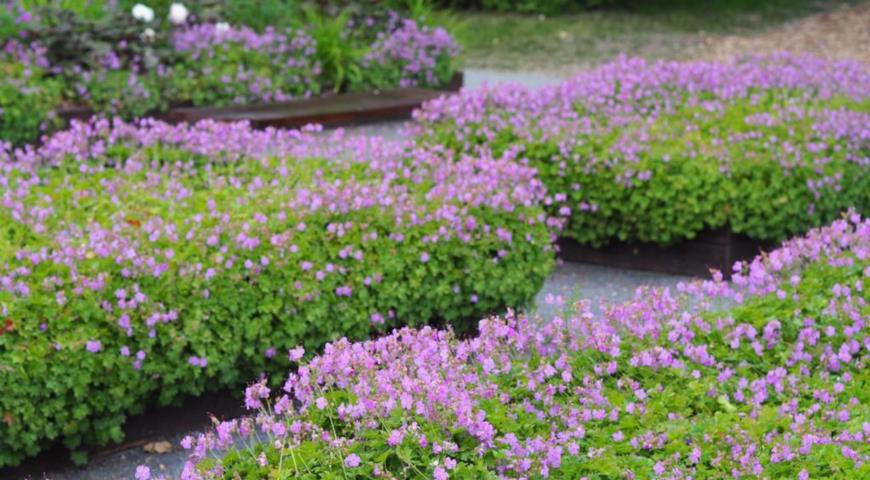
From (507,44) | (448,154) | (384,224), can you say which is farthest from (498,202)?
(507,44)

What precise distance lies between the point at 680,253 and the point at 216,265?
310cm

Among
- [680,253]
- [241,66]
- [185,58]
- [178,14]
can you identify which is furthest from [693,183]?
[178,14]

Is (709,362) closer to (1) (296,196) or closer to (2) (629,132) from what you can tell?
(1) (296,196)

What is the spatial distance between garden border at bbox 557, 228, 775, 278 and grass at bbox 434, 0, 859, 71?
5.33 m

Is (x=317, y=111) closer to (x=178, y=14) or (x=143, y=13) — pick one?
(x=178, y=14)

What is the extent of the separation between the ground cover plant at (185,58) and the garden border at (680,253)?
3.62 metres

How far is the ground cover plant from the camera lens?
9.20 meters

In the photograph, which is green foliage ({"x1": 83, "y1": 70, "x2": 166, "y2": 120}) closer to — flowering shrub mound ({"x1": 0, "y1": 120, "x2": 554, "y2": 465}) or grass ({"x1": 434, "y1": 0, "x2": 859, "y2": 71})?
flowering shrub mound ({"x1": 0, "y1": 120, "x2": 554, "y2": 465})

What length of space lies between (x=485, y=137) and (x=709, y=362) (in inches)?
142

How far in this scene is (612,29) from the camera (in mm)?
19266

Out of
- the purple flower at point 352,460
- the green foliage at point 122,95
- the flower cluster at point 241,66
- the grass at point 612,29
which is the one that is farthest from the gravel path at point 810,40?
the purple flower at point 352,460

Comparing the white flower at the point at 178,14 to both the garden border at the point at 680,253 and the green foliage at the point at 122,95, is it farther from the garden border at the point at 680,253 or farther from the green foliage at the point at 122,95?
the garden border at the point at 680,253

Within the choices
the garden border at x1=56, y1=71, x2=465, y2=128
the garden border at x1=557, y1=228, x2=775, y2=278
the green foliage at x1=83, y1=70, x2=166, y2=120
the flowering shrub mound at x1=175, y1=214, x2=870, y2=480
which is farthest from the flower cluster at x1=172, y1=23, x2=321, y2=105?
the flowering shrub mound at x1=175, y1=214, x2=870, y2=480

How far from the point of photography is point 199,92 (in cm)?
969
